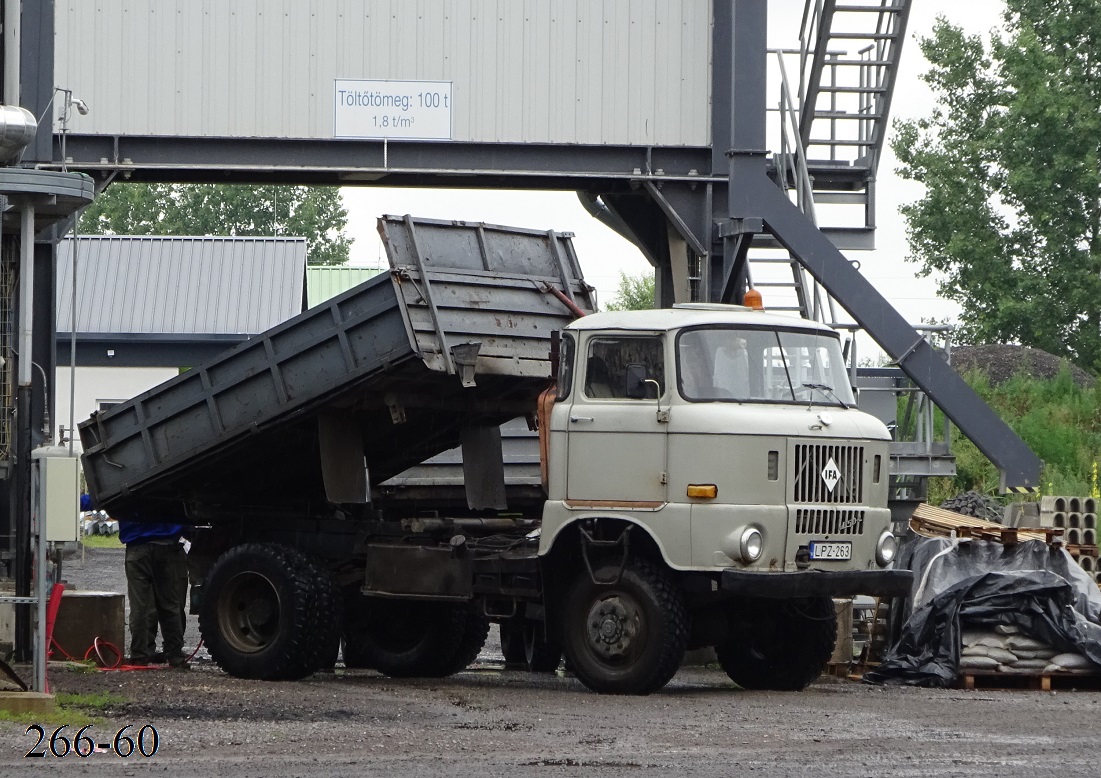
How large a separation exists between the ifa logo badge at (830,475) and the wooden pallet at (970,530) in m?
2.88

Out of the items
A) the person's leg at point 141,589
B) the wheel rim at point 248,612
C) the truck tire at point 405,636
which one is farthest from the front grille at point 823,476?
the person's leg at point 141,589

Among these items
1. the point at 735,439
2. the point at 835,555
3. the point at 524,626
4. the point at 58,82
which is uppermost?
the point at 58,82

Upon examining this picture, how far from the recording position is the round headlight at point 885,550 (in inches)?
466

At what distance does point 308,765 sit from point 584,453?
164 inches

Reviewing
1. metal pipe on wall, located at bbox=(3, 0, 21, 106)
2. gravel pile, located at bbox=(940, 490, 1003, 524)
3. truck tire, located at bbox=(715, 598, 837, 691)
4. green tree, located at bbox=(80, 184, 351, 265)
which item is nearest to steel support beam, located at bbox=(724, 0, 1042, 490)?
truck tire, located at bbox=(715, 598, 837, 691)

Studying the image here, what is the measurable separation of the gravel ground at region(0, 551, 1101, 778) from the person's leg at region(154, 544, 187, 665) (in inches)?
30.9

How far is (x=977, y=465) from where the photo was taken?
87.8 ft

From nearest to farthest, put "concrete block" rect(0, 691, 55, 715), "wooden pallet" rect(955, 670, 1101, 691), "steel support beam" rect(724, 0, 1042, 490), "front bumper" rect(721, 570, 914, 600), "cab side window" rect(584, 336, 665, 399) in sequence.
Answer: "concrete block" rect(0, 691, 55, 715) → "front bumper" rect(721, 570, 914, 600) → "cab side window" rect(584, 336, 665, 399) → "wooden pallet" rect(955, 670, 1101, 691) → "steel support beam" rect(724, 0, 1042, 490)

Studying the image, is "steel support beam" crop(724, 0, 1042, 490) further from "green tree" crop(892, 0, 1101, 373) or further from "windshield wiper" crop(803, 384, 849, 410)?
"green tree" crop(892, 0, 1101, 373)

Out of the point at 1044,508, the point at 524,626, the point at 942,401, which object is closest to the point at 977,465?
the point at 1044,508

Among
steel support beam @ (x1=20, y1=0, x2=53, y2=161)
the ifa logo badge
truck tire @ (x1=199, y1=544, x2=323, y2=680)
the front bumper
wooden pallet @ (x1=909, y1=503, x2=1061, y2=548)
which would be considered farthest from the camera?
steel support beam @ (x1=20, y1=0, x2=53, y2=161)

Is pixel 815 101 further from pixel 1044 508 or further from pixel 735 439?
pixel 735 439

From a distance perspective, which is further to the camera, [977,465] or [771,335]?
[977,465]

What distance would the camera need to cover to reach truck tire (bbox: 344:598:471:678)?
13812 millimetres
